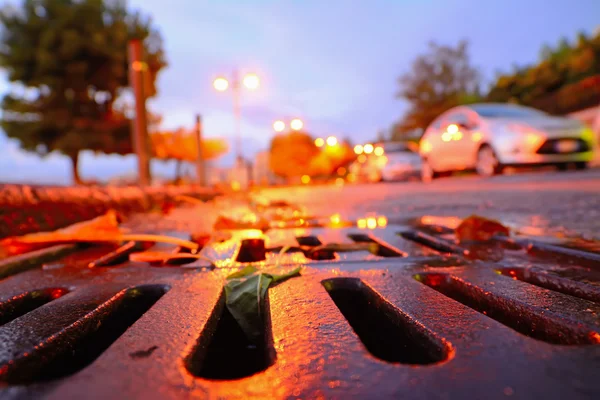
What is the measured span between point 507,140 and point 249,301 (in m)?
8.57

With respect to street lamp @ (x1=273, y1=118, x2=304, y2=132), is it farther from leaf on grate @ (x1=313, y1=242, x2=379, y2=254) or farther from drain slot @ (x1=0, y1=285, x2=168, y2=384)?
drain slot @ (x1=0, y1=285, x2=168, y2=384)

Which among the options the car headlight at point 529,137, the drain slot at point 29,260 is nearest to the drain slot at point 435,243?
the drain slot at point 29,260

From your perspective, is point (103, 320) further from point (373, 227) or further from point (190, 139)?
point (190, 139)

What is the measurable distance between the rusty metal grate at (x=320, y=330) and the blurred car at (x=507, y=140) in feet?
24.3

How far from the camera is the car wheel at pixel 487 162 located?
8962mm

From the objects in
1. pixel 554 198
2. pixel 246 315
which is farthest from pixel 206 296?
pixel 554 198

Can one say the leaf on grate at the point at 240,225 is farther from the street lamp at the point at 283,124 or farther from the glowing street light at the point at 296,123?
the glowing street light at the point at 296,123

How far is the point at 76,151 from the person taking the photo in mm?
20984

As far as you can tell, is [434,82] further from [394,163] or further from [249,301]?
[249,301]

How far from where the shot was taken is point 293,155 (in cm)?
4359

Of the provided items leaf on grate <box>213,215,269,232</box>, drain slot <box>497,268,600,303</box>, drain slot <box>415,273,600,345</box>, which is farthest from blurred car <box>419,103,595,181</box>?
drain slot <box>415,273,600,345</box>

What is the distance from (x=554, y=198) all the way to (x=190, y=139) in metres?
23.4

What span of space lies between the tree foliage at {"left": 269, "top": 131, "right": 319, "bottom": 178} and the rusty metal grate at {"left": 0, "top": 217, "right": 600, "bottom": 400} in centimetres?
4118

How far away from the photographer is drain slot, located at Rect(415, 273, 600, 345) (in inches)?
28.9
